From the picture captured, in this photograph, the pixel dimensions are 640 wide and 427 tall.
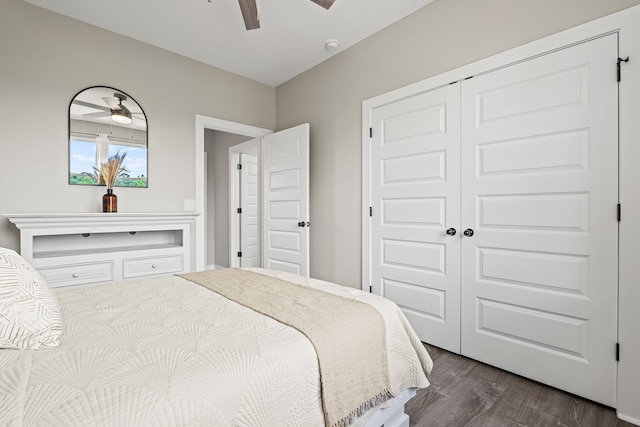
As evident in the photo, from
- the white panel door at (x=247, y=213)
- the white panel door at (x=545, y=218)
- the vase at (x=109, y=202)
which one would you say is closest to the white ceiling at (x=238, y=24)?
the white panel door at (x=545, y=218)

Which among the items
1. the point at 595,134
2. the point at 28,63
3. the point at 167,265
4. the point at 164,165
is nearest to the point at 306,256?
the point at 167,265

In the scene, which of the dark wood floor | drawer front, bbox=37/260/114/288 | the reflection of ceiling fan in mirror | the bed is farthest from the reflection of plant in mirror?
the dark wood floor

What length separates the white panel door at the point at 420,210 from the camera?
2.32 m

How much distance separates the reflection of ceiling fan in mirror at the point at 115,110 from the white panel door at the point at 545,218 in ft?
9.47

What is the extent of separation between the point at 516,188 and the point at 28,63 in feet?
12.1

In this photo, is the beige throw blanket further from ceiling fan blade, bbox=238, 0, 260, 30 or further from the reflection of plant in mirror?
the reflection of plant in mirror

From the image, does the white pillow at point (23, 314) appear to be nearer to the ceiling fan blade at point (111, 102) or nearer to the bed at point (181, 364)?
the bed at point (181, 364)

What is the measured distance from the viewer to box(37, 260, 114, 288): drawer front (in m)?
2.29

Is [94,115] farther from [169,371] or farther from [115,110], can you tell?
[169,371]

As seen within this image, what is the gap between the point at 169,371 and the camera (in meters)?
0.80

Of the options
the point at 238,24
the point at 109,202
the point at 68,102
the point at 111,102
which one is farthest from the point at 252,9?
the point at 109,202

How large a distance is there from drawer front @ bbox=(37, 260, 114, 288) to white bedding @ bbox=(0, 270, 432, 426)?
1.32 metres

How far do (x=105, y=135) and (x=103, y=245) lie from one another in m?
0.99

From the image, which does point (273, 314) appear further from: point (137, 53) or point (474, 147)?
point (137, 53)
